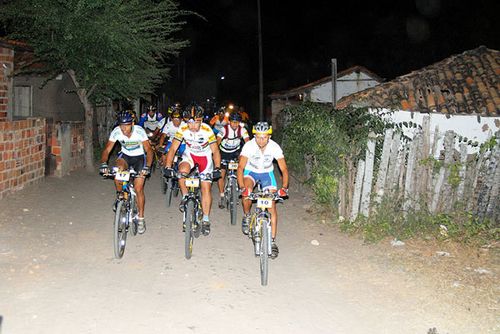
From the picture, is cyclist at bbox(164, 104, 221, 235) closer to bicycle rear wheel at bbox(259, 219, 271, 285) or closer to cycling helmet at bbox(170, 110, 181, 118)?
bicycle rear wheel at bbox(259, 219, 271, 285)

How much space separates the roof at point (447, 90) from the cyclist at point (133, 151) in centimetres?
758

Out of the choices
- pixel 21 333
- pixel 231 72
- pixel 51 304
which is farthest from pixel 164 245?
pixel 231 72

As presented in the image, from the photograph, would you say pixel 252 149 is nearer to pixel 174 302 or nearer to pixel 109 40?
pixel 174 302

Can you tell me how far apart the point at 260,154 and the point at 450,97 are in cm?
900

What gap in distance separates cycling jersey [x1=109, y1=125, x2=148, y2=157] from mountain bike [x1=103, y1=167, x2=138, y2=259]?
473 mm

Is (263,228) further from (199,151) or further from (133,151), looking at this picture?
(133,151)

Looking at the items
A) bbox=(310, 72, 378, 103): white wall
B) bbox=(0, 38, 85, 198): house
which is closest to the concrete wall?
bbox=(0, 38, 85, 198): house

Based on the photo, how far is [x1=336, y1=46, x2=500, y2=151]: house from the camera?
1330 centimetres

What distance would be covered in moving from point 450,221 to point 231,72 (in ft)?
215

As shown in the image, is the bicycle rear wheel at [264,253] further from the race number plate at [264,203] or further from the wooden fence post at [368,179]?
the wooden fence post at [368,179]

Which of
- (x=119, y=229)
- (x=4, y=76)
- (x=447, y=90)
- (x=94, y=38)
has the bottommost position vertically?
(x=119, y=229)

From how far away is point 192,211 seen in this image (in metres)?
7.16

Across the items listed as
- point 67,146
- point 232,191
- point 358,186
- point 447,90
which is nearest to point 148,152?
point 232,191

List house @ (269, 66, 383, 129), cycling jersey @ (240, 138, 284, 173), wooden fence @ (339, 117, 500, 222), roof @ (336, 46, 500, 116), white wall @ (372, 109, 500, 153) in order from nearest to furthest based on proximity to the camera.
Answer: cycling jersey @ (240, 138, 284, 173) < wooden fence @ (339, 117, 500, 222) < white wall @ (372, 109, 500, 153) < roof @ (336, 46, 500, 116) < house @ (269, 66, 383, 129)
